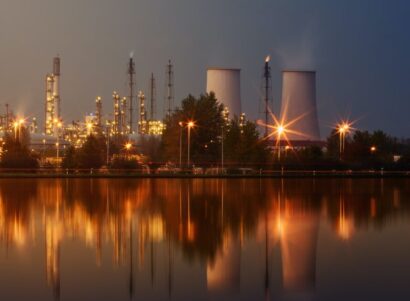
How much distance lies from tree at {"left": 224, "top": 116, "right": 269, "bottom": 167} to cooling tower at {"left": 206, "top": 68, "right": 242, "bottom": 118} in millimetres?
3245

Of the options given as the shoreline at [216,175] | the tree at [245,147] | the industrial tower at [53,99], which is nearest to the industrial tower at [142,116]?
the industrial tower at [53,99]

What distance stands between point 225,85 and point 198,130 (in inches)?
155

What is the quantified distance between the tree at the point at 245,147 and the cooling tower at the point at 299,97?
2.64 meters

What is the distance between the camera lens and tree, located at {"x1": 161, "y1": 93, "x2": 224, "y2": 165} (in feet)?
177

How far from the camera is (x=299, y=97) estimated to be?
51.3 meters

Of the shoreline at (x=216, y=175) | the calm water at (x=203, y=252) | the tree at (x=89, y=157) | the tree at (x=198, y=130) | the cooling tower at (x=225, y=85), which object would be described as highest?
the cooling tower at (x=225, y=85)

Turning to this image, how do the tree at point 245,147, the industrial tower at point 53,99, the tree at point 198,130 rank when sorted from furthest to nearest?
the industrial tower at point 53,99, the tree at point 198,130, the tree at point 245,147

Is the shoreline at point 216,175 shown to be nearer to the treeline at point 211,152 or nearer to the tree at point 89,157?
the treeline at point 211,152

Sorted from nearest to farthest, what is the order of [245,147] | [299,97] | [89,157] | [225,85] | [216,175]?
[216,175], [89,157], [299,97], [245,147], [225,85]

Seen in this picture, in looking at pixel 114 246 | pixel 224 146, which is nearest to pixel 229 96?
pixel 224 146

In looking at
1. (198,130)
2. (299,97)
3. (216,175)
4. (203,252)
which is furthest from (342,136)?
(203,252)

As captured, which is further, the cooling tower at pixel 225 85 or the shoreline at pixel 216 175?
the cooling tower at pixel 225 85

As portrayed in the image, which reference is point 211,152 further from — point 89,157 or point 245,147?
point 89,157

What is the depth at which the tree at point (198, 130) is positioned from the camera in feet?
177
